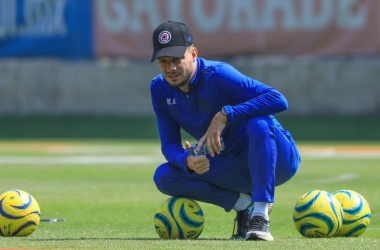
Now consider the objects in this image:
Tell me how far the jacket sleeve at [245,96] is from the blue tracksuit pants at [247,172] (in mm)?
92

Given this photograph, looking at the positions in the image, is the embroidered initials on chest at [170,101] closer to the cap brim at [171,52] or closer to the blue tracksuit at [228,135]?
the blue tracksuit at [228,135]

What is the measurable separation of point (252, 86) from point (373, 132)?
12.3m

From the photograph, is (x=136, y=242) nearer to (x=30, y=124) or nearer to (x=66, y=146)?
(x=66, y=146)

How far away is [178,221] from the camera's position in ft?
18.2

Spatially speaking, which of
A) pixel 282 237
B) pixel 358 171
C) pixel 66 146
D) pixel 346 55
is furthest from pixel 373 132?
pixel 282 237

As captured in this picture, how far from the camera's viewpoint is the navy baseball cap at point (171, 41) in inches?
211

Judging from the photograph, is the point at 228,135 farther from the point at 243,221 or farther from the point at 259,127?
the point at 243,221

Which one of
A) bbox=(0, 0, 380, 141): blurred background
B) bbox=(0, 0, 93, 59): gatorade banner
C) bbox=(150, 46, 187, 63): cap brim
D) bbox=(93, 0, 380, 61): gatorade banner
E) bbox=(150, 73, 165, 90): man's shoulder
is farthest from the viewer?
bbox=(0, 0, 93, 59): gatorade banner

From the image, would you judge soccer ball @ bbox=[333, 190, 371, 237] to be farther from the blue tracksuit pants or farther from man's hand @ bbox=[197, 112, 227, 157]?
man's hand @ bbox=[197, 112, 227, 157]

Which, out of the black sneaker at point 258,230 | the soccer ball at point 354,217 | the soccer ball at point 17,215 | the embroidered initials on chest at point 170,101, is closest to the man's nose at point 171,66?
the embroidered initials on chest at point 170,101

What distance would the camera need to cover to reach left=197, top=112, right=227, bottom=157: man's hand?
5.37 metres

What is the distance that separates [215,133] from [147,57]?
1467cm

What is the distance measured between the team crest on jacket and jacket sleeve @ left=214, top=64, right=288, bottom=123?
6.4 inches

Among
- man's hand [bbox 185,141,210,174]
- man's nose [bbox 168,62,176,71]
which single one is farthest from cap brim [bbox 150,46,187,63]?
man's hand [bbox 185,141,210,174]
